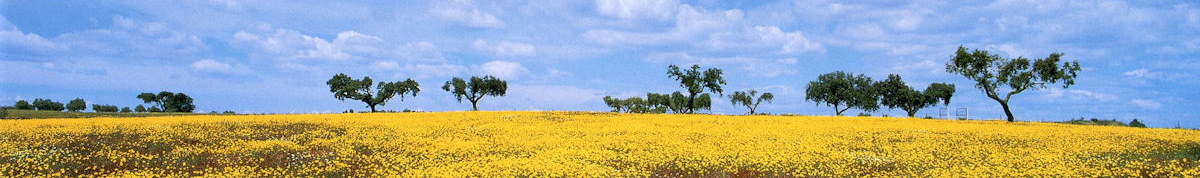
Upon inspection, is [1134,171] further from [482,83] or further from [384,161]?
[482,83]


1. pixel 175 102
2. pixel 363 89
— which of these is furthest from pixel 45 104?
pixel 363 89

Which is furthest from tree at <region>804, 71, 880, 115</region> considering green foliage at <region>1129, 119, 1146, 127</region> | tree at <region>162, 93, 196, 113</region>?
tree at <region>162, 93, 196, 113</region>

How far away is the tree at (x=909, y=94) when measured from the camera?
80375 millimetres

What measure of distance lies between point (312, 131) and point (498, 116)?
12772 mm

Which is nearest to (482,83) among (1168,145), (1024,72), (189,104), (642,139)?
(189,104)

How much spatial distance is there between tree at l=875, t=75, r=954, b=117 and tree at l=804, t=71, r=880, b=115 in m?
1.22

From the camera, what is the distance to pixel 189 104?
3922 inches

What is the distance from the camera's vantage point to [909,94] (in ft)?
262

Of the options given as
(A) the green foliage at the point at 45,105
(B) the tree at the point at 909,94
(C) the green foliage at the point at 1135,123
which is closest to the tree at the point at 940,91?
(B) the tree at the point at 909,94

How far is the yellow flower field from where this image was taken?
737 inches

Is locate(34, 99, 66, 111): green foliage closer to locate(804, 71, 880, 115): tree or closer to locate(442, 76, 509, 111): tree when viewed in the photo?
locate(442, 76, 509, 111): tree

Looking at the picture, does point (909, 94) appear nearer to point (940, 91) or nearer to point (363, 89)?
point (940, 91)

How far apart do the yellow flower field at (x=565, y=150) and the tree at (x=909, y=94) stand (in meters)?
48.8

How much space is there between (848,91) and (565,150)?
210ft
